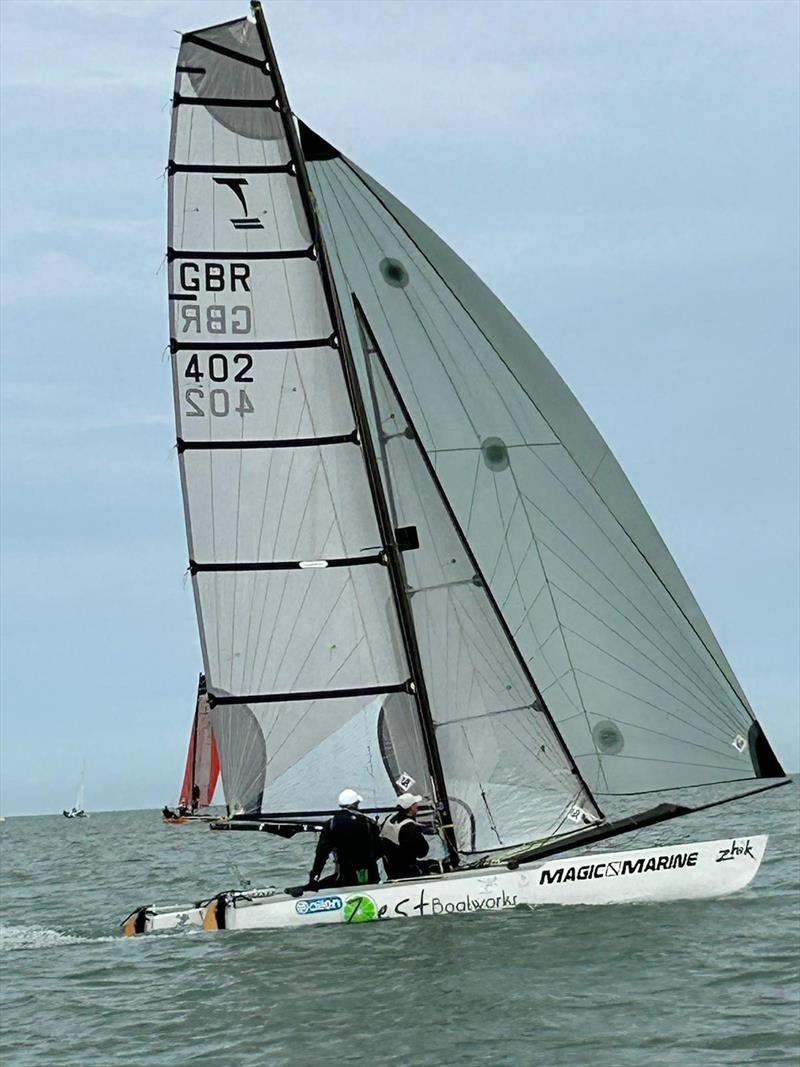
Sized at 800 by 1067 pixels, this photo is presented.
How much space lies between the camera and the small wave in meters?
15.0

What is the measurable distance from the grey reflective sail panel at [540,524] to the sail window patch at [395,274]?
0.06 feet

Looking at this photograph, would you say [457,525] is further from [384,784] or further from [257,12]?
[257,12]

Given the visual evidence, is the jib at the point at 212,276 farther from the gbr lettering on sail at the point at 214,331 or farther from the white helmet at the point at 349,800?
the white helmet at the point at 349,800

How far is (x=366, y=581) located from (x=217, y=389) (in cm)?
212

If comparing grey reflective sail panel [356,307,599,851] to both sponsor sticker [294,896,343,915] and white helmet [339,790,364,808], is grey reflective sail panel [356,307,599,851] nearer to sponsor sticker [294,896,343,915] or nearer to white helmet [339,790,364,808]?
white helmet [339,790,364,808]

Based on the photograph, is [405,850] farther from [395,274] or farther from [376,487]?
[395,274]

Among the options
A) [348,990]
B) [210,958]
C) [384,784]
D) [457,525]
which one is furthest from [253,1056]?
[457,525]

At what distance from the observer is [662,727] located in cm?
1348

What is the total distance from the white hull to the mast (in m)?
1.23

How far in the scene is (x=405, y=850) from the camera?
13.0 metres

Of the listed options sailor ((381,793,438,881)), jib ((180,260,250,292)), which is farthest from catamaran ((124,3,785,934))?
sailor ((381,793,438,881))

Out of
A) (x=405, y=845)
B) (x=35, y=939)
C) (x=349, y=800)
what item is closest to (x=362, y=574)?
(x=349, y=800)

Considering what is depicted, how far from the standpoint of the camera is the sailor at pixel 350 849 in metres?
12.9

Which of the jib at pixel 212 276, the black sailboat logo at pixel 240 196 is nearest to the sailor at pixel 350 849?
the jib at pixel 212 276
